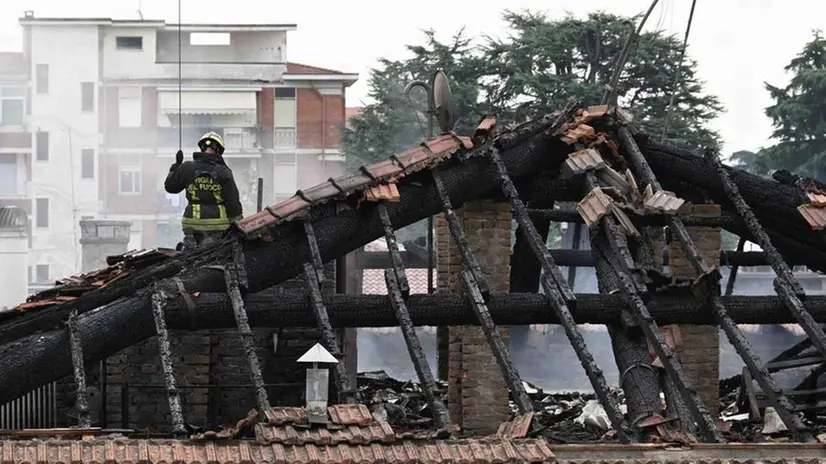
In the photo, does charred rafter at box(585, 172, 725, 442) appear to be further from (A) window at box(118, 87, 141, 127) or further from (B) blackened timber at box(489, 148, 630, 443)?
(A) window at box(118, 87, 141, 127)

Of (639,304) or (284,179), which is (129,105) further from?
(639,304)

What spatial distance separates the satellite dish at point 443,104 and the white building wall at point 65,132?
3283 cm

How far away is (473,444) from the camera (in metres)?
15.2

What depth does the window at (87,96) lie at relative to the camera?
55.4m

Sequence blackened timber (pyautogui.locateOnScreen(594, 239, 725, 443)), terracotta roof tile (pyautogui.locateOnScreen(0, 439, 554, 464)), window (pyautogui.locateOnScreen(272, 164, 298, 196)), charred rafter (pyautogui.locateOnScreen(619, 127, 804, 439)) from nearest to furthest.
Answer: terracotta roof tile (pyautogui.locateOnScreen(0, 439, 554, 464)), blackened timber (pyautogui.locateOnScreen(594, 239, 725, 443)), charred rafter (pyautogui.locateOnScreen(619, 127, 804, 439)), window (pyautogui.locateOnScreen(272, 164, 298, 196))

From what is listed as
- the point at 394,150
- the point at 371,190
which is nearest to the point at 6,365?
the point at 371,190

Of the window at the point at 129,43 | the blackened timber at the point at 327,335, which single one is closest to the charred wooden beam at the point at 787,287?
the blackened timber at the point at 327,335

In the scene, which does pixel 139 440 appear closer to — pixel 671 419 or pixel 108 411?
pixel 671 419

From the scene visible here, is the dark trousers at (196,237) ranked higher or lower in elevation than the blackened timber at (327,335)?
higher

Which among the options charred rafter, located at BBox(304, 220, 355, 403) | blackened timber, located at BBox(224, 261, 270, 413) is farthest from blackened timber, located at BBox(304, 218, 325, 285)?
blackened timber, located at BBox(224, 261, 270, 413)

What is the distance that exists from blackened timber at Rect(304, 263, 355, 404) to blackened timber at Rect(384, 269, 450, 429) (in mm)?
657

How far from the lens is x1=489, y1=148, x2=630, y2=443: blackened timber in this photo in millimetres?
16234

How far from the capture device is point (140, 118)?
5531 centimetres

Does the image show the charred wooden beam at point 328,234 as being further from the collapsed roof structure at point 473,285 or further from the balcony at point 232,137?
the balcony at point 232,137
